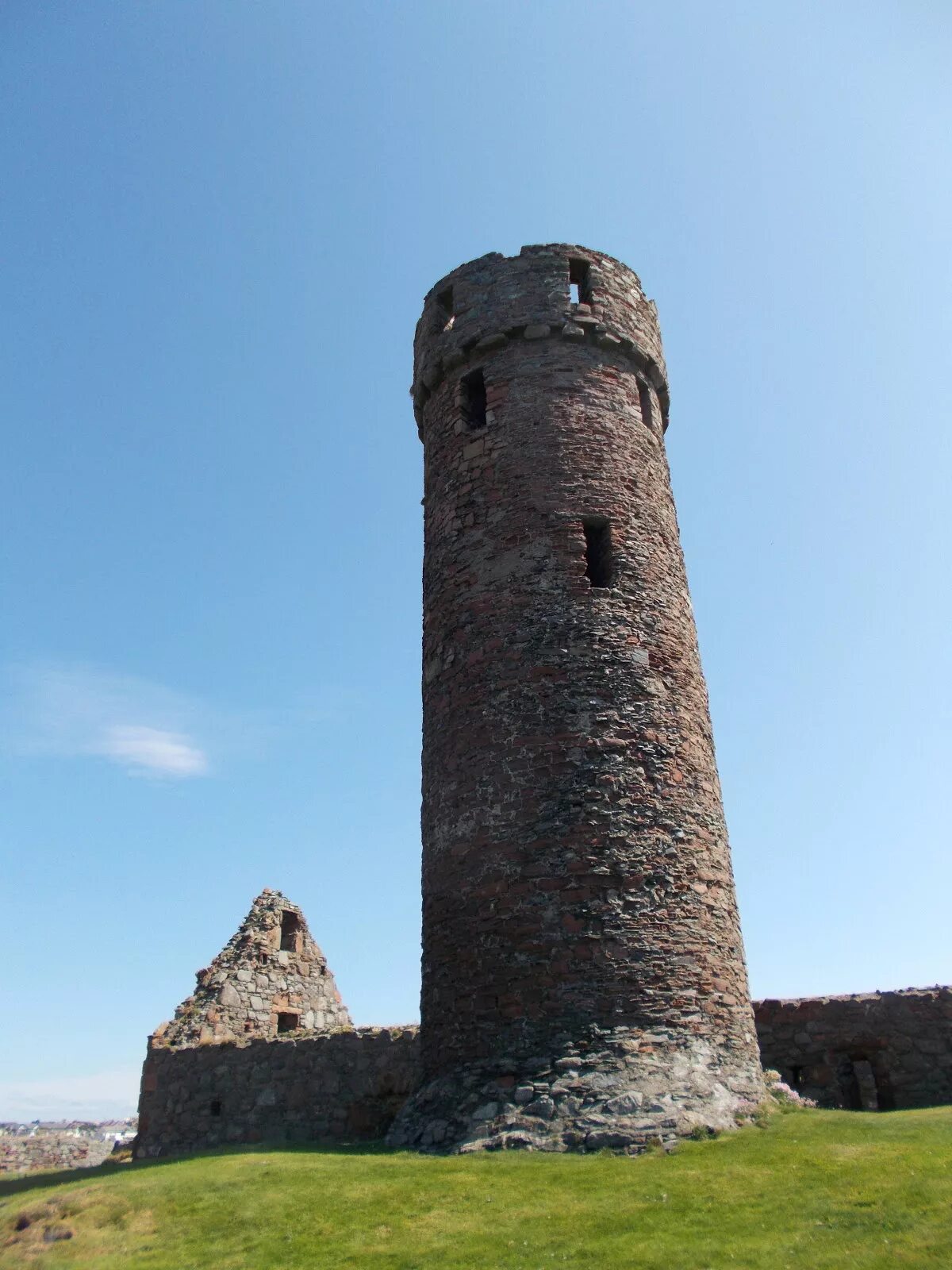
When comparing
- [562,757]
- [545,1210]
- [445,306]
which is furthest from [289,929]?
[545,1210]

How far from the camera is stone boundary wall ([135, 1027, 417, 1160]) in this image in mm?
12492

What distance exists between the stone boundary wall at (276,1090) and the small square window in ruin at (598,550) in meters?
6.13

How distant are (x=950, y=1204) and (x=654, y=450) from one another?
942cm

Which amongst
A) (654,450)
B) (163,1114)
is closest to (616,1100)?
(654,450)

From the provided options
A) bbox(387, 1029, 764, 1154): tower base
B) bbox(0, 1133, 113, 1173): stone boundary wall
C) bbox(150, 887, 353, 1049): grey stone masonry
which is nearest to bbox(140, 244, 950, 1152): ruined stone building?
bbox(387, 1029, 764, 1154): tower base

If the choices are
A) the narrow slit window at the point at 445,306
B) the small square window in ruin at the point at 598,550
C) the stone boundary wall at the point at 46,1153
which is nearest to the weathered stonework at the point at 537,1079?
the small square window in ruin at the point at 598,550

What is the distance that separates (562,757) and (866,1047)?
17.4ft

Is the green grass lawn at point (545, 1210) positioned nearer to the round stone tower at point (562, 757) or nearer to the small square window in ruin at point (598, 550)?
the round stone tower at point (562, 757)

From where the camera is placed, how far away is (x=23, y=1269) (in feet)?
22.8

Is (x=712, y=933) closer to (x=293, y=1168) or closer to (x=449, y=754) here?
(x=449, y=754)

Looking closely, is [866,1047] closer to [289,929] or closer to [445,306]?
[289,929]

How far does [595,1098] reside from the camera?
8.70 meters

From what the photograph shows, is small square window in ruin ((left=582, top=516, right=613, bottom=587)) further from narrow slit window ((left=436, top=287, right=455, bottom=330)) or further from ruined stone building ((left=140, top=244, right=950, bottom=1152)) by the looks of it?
narrow slit window ((left=436, top=287, right=455, bottom=330))

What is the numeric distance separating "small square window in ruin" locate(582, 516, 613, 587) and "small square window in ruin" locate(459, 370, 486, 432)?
7.70ft
